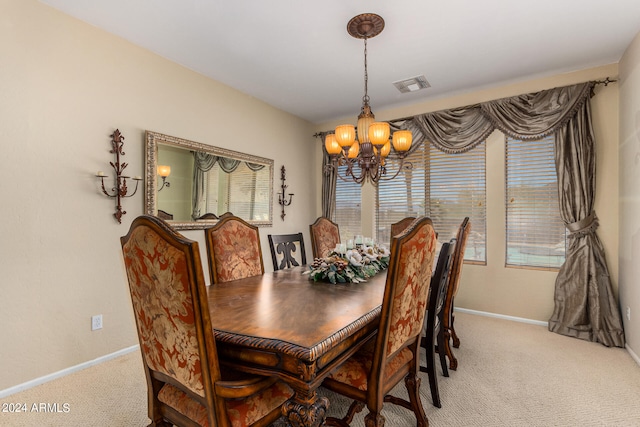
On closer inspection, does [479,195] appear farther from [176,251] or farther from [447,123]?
[176,251]

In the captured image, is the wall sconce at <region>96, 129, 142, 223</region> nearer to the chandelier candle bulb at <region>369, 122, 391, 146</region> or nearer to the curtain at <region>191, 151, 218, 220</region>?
the curtain at <region>191, 151, 218, 220</region>

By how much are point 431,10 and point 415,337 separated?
7.44 ft

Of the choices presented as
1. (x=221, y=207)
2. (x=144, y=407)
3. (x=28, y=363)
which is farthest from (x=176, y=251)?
(x=221, y=207)

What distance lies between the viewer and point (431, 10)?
2246 millimetres

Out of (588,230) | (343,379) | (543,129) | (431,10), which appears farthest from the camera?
(543,129)

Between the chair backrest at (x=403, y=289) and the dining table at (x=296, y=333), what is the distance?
11 centimetres

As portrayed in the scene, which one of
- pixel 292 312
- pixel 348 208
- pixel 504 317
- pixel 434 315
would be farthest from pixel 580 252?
pixel 292 312

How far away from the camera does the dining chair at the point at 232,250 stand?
7.07ft

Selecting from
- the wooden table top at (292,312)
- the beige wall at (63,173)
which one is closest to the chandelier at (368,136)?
the wooden table top at (292,312)

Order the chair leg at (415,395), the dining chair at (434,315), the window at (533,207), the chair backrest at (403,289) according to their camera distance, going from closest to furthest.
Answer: the chair backrest at (403,289) < the chair leg at (415,395) < the dining chair at (434,315) < the window at (533,207)

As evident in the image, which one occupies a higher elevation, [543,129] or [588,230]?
[543,129]

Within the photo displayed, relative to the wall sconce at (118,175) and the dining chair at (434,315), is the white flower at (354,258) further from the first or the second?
the wall sconce at (118,175)

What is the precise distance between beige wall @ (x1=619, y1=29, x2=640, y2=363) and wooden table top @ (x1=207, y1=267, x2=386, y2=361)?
227cm

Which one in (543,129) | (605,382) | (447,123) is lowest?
(605,382)
